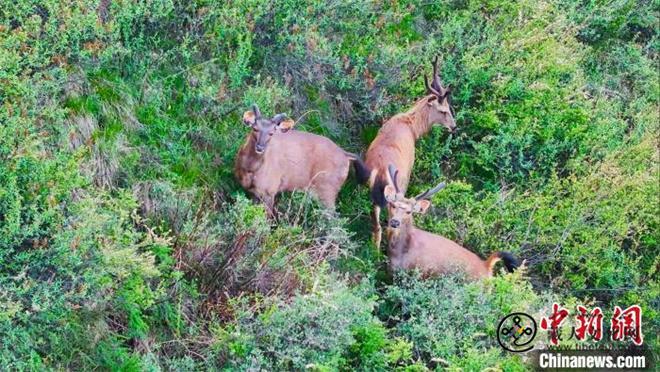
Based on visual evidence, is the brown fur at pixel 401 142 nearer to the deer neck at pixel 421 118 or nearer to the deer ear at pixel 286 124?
the deer neck at pixel 421 118

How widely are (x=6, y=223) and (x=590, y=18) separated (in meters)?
9.36

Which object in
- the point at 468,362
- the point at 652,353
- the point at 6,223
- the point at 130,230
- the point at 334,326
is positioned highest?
the point at 6,223

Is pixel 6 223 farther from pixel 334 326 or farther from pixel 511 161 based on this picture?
pixel 511 161

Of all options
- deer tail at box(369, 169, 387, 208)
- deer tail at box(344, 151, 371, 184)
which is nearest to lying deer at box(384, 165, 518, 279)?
deer tail at box(369, 169, 387, 208)

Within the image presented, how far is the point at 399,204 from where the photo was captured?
32.3ft

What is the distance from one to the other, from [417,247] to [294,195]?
1332 millimetres

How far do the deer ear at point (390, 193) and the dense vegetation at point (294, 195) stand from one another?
54 cm

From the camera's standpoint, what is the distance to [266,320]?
26.3ft

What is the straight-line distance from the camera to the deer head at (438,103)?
1133 cm

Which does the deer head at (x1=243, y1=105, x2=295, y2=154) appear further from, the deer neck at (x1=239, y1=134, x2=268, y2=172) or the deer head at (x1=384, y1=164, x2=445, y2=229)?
the deer head at (x1=384, y1=164, x2=445, y2=229)

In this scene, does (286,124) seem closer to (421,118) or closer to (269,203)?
(269,203)

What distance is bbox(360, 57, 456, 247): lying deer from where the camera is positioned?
33.7 feet

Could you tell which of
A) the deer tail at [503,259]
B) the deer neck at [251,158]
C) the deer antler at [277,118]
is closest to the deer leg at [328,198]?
the deer neck at [251,158]

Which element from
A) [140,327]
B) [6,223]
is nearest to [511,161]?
[140,327]
